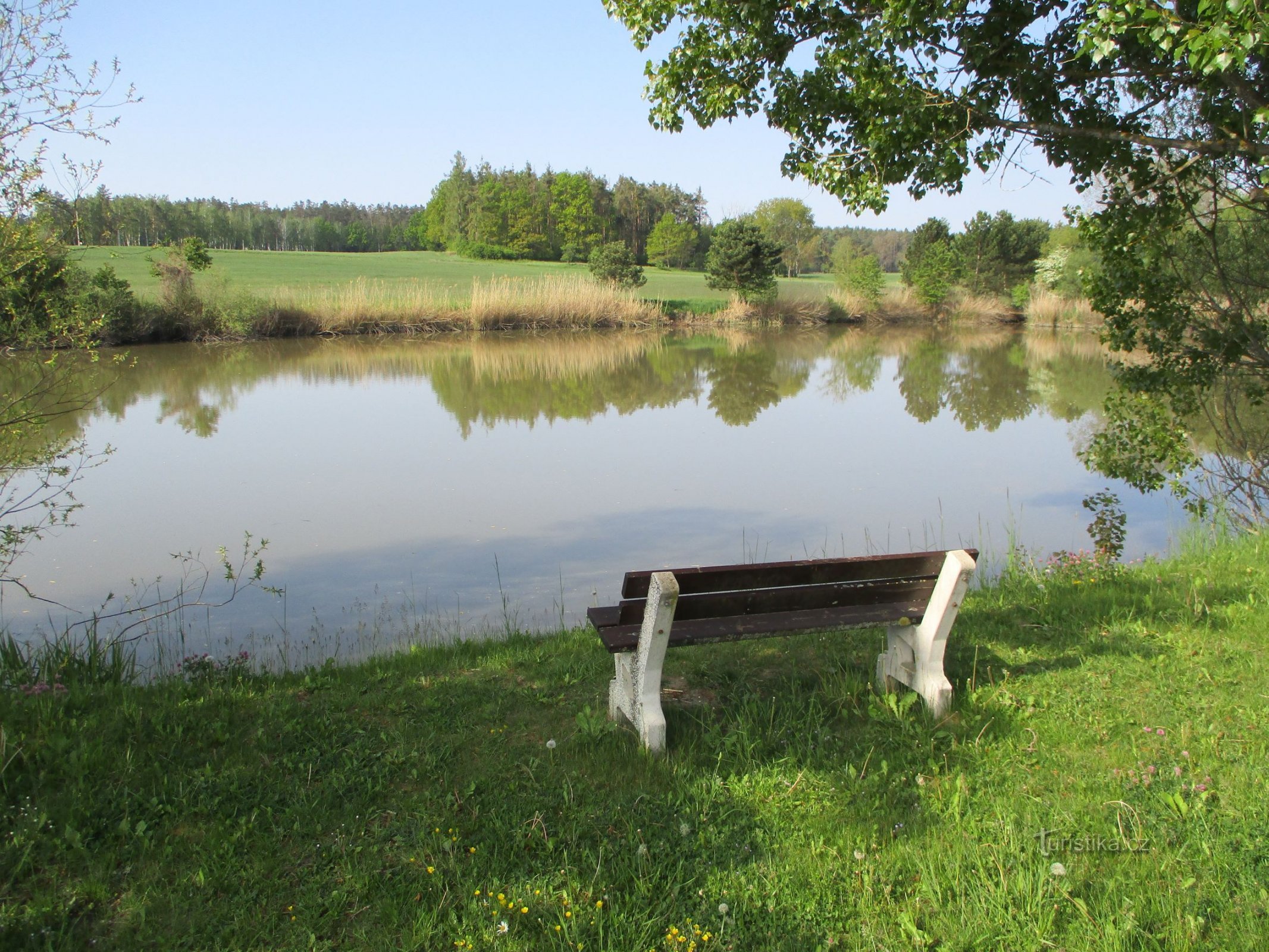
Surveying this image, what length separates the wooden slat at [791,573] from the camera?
349 centimetres

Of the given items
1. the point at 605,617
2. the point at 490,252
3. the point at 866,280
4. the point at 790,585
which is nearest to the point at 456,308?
the point at 866,280

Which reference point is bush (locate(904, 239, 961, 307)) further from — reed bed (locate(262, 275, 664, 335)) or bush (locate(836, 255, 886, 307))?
reed bed (locate(262, 275, 664, 335))

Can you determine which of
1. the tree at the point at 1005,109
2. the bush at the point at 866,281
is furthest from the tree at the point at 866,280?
the tree at the point at 1005,109

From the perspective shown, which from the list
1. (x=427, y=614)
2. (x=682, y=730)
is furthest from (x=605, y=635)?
(x=427, y=614)

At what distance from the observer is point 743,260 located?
38219mm

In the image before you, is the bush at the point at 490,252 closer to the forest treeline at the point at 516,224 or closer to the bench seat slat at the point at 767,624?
the forest treeline at the point at 516,224

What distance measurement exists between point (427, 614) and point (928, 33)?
4.73 metres

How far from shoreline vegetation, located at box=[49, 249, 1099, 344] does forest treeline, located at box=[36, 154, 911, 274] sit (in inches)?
654

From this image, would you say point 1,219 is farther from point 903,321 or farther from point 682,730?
point 903,321

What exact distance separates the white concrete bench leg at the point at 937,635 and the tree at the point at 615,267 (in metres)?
34.2

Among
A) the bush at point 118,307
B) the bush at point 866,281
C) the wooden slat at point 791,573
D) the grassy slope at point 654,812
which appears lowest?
the grassy slope at point 654,812

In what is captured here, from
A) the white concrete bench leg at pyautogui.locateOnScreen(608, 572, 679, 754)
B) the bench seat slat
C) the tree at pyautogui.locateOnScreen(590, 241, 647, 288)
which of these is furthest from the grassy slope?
the tree at pyautogui.locateOnScreen(590, 241, 647, 288)

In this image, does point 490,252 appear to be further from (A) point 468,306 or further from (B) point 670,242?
(A) point 468,306

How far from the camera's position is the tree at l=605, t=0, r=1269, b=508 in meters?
5.05
